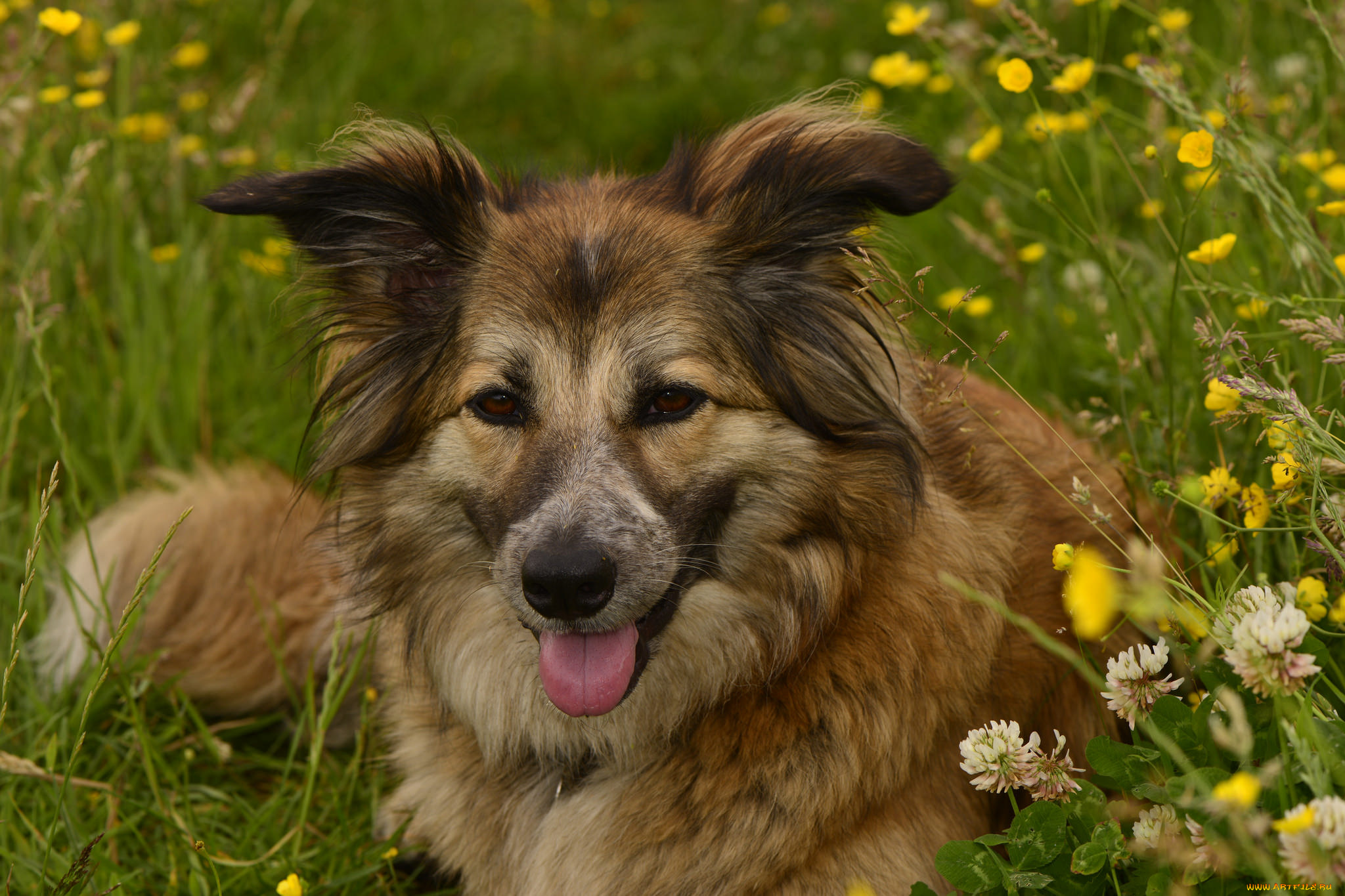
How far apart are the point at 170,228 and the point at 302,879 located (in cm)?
334

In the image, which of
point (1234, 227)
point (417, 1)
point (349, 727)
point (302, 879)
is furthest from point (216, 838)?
point (417, 1)

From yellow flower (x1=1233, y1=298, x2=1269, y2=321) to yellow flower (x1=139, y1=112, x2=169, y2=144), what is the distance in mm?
4449

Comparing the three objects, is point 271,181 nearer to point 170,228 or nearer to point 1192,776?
point 1192,776

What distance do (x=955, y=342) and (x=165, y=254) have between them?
10.8ft

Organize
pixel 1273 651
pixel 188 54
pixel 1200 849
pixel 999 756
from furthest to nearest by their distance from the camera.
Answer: pixel 188 54 → pixel 999 756 → pixel 1200 849 → pixel 1273 651

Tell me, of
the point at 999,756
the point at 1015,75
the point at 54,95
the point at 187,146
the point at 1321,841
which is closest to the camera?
the point at 1321,841

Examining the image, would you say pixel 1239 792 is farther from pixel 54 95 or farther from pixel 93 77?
pixel 93 77

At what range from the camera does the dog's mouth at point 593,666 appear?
8.26ft

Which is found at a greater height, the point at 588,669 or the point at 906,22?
the point at 906,22

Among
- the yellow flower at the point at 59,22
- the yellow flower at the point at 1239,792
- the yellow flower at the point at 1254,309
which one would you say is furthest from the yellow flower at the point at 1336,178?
the yellow flower at the point at 59,22

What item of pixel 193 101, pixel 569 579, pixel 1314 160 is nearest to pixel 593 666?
pixel 569 579

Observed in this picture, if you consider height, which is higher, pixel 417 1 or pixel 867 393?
pixel 867 393

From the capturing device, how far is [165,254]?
4688mm

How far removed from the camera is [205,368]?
4.53 meters
